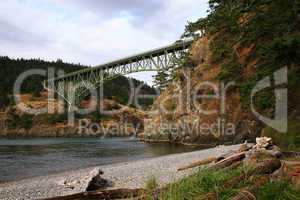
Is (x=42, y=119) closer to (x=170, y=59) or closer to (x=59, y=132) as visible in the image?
(x=59, y=132)

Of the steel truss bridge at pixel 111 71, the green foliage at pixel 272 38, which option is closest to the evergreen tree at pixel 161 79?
the steel truss bridge at pixel 111 71

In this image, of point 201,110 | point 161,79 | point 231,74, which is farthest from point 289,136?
point 161,79

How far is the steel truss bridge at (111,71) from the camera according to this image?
55594mm

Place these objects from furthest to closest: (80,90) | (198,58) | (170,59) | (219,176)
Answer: (80,90) < (170,59) < (198,58) < (219,176)

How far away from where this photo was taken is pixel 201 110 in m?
42.0

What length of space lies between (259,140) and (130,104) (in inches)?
4154

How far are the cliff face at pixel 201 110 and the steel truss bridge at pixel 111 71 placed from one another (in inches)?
153

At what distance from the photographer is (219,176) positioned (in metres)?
6.29

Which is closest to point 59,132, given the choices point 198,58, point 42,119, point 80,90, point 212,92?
point 42,119

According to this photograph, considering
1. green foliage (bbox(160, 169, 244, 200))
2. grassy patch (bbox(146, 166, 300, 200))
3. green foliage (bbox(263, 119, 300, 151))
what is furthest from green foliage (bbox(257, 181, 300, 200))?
green foliage (bbox(263, 119, 300, 151))

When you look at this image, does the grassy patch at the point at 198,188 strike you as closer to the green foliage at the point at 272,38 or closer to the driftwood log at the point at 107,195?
the driftwood log at the point at 107,195

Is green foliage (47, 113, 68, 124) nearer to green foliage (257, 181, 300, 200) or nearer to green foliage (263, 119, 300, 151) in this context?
green foliage (263, 119, 300, 151)

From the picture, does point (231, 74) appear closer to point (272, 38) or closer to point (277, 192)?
point (272, 38)

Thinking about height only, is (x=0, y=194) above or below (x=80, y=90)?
below
